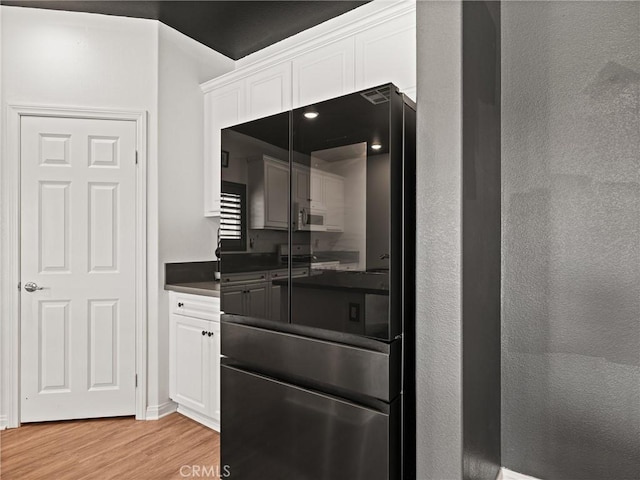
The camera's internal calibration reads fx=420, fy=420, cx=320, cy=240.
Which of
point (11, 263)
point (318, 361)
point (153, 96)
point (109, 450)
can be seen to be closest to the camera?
point (318, 361)

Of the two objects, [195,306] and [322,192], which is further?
[195,306]

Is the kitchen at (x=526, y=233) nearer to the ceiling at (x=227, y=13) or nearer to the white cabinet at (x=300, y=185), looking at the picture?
the white cabinet at (x=300, y=185)

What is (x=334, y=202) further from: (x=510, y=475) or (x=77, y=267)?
(x=77, y=267)

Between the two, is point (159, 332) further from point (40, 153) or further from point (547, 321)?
point (547, 321)

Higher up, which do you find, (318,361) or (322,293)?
(322,293)

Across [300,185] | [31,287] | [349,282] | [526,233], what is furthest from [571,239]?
[31,287]

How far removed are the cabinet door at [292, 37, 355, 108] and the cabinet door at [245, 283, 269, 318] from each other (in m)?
1.29

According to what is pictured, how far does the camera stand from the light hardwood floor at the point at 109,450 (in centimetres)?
218

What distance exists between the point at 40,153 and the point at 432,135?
8.75 feet

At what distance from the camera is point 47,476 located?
214 cm

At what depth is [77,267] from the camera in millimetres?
2781

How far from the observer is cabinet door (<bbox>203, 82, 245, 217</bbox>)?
305 cm

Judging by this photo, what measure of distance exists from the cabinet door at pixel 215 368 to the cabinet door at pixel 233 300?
2.25 ft

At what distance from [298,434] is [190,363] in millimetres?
1352
